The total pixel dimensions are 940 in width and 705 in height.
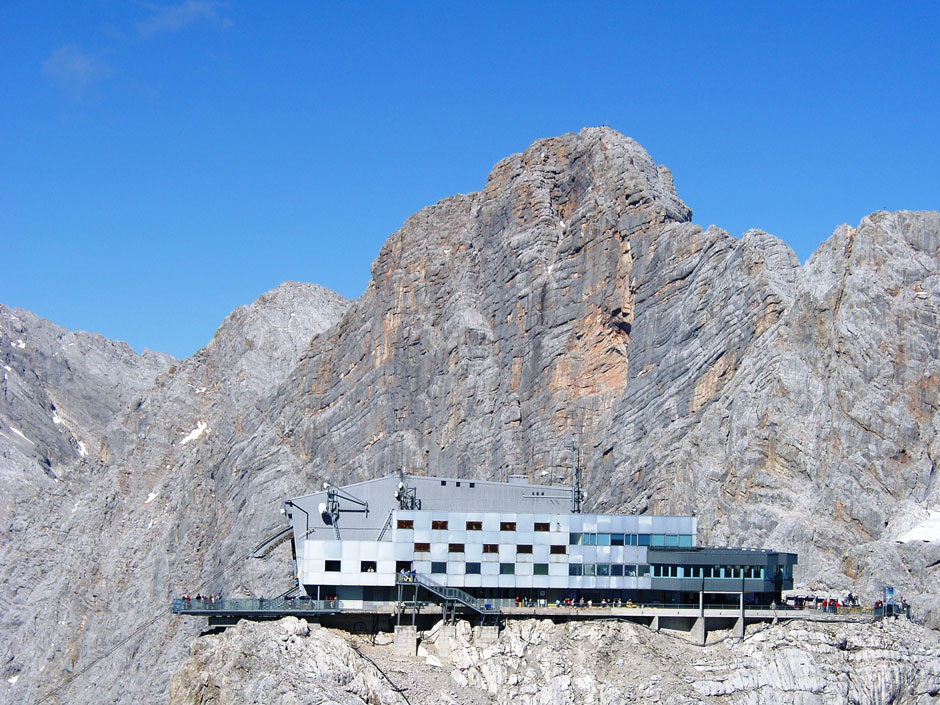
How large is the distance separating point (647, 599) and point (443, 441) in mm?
79861

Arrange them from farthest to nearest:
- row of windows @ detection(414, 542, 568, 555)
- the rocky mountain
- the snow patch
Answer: the rocky mountain, the snow patch, row of windows @ detection(414, 542, 568, 555)

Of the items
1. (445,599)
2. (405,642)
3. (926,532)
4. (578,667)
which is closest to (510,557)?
(445,599)

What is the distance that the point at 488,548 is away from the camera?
327ft

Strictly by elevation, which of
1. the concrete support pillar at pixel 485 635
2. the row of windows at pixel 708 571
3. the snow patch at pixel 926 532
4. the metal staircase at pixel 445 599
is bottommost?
the concrete support pillar at pixel 485 635

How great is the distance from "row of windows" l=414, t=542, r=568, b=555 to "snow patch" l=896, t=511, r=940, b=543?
23.7 m

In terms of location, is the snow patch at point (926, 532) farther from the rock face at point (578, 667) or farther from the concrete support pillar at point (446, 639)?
the concrete support pillar at point (446, 639)

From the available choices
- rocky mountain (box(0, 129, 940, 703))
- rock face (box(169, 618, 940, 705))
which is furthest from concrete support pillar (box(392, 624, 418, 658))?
rocky mountain (box(0, 129, 940, 703))

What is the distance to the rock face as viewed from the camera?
3551 inches

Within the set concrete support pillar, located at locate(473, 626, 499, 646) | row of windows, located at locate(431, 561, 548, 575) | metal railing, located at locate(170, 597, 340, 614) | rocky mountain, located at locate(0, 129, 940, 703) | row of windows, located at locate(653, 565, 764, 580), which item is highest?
rocky mountain, located at locate(0, 129, 940, 703)

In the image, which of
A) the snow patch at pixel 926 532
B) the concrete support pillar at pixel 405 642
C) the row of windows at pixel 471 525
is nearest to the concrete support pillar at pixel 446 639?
the concrete support pillar at pixel 405 642

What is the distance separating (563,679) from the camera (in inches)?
3607

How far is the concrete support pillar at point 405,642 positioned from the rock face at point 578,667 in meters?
0.64

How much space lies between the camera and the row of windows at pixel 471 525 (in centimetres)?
9944

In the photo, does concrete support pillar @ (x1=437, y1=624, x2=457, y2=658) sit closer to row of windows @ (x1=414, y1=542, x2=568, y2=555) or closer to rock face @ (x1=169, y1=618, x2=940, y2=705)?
rock face @ (x1=169, y1=618, x2=940, y2=705)
